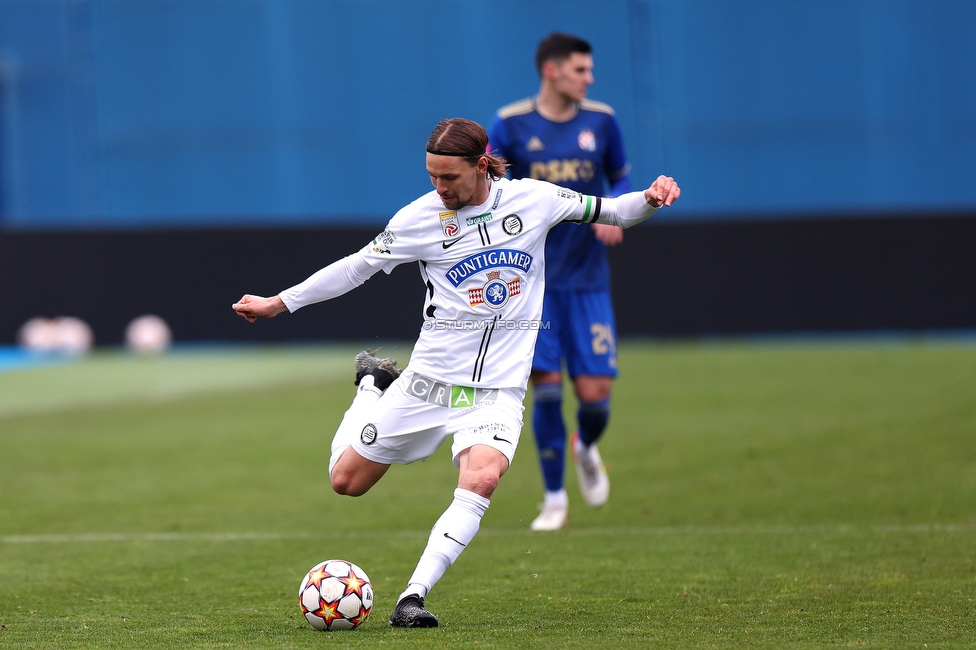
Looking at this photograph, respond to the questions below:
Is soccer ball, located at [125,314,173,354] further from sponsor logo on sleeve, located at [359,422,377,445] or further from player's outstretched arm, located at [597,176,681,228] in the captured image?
player's outstretched arm, located at [597,176,681,228]

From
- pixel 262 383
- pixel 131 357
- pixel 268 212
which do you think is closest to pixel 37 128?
pixel 268 212

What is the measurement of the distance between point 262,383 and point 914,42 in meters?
13.3

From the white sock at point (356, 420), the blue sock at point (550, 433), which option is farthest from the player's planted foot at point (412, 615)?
the blue sock at point (550, 433)

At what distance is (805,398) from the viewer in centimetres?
1357

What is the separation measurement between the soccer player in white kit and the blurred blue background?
1819cm

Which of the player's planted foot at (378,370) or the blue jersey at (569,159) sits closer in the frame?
the player's planted foot at (378,370)

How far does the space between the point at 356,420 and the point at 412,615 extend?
1123 millimetres

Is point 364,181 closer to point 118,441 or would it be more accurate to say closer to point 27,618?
point 118,441

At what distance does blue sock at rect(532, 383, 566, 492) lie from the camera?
802cm

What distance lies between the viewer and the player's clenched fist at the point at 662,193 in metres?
5.54

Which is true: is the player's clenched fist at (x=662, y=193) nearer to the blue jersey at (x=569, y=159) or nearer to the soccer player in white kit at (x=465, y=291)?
the soccer player in white kit at (x=465, y=291)

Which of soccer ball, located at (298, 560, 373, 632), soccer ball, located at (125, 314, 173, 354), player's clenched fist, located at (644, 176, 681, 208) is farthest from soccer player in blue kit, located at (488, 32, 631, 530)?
soccer ball, located at (125, 314, 173, 354)

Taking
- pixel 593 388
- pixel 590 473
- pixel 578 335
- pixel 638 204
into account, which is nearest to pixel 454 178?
pixel 638 204
